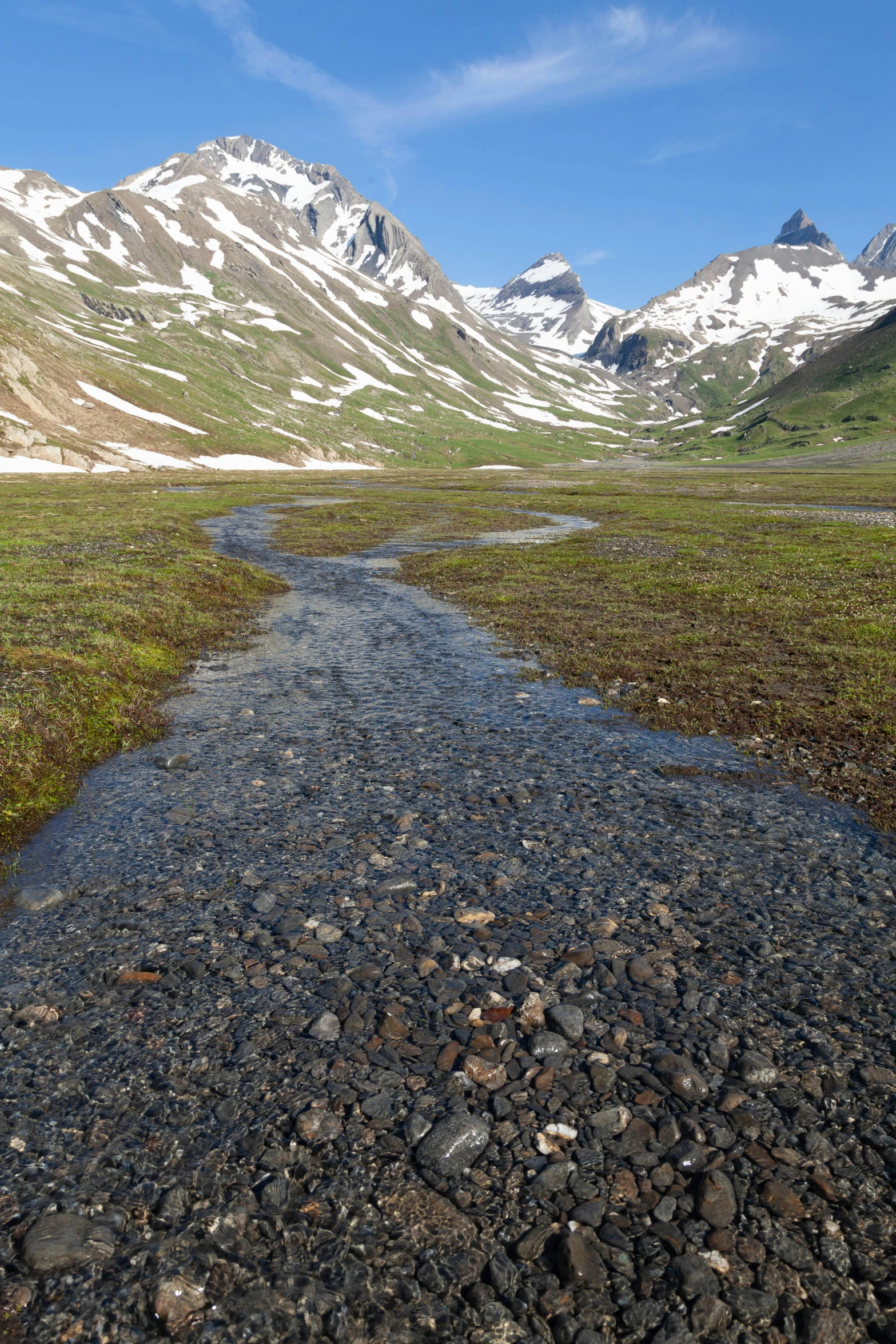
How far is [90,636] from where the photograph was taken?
24172mm

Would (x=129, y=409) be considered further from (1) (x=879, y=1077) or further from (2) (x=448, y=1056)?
(1) (x=879, y=1077)

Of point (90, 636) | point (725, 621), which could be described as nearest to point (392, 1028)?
point (90, 636)

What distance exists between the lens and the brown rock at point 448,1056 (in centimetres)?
787

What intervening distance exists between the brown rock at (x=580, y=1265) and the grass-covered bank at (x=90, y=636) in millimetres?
11387

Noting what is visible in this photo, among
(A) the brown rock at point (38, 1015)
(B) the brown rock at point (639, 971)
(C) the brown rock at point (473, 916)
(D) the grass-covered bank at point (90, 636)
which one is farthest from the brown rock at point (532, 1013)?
(D) the grass-covered bank at point (90, 636)

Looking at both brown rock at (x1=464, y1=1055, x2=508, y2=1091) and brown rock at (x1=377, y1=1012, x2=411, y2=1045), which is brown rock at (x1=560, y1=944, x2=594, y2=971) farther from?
brown rock at (x1=377, y1=1012, x2=411, y2=1045)

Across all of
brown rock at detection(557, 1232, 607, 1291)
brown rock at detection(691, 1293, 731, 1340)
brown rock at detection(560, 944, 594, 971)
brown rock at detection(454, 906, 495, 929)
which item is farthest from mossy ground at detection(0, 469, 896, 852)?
brown rock at detection(557, 1232, 607, 1291)

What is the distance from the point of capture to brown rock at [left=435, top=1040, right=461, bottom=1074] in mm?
7871

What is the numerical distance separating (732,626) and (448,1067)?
26.9 metres

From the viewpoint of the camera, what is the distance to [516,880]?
1173 centimetres

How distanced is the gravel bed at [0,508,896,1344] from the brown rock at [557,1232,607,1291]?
2 cm

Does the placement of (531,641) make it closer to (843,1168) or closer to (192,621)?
(192,621)

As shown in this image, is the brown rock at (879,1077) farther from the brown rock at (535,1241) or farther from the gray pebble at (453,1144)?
the gray pebble at (453,1144)

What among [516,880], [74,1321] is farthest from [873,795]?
[74,1321]
